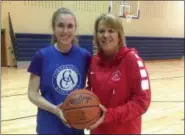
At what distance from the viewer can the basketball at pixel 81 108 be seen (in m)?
1.56

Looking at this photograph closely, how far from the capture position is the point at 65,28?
5.25 ft

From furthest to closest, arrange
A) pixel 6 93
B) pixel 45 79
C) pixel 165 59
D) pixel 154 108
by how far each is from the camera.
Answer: pixel 165 59 < pixel 6 93 < pixel 154 108 < pixel 45 79

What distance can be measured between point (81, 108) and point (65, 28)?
1.53ft

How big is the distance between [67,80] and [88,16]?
796cm

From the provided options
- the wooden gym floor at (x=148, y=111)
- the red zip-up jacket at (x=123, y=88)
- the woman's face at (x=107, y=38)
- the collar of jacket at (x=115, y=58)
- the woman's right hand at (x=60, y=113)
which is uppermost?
the woman's face at (x=107, y=38)

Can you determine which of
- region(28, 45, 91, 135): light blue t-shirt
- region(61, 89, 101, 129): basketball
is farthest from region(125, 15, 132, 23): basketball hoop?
region(61, 89, 101, 129): basketball

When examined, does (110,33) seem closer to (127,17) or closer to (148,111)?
(148,111)

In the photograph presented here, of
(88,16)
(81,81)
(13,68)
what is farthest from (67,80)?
(88,16)

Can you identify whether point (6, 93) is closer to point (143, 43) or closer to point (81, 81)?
point (81, 81)

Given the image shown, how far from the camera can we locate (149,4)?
10.9 m

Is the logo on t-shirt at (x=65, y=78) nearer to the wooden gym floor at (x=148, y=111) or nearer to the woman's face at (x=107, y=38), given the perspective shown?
the woman's face at (x=107, y=38)

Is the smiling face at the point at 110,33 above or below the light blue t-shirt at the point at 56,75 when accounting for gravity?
above

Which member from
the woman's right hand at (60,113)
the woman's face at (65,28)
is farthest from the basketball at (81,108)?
the woman's face at (65,28)

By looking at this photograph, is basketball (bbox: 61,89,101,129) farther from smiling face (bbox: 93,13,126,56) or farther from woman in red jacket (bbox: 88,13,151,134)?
smiling face (bbox: 93,13,126,56)
